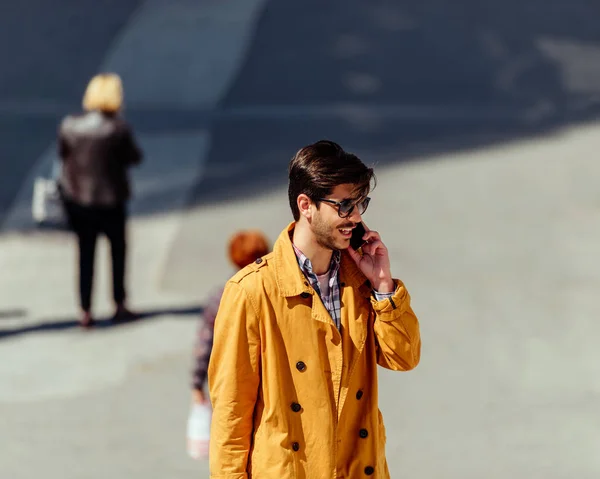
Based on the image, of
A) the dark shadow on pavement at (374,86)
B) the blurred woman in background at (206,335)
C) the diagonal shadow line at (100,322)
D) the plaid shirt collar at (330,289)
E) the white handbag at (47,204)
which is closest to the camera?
the plaid shirt collar at (330,289)

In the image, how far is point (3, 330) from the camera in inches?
328

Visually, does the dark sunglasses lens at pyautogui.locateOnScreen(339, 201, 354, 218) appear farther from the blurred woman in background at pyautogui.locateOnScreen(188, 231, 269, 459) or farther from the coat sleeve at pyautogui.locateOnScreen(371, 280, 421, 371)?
the blurred woman in background at pyautogui.locateOnScreen(188, 231, 269, 459)

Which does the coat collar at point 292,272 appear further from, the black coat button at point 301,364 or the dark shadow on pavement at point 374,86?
the dark shadow on pavement at point 374,86

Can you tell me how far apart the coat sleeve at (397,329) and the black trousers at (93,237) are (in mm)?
5019

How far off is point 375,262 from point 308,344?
332mm

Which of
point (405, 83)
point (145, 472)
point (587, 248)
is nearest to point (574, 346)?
point (587, 248)

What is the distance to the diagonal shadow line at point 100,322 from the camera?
8.31 m

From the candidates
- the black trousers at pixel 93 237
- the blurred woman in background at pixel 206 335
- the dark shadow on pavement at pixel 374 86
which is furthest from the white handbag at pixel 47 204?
the blurred woman in background at pixel 206 335

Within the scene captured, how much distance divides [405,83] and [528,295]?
6155 mm

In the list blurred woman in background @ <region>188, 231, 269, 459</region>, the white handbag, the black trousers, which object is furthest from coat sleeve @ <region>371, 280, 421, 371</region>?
the white handbag

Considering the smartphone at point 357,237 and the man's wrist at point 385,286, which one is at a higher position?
the smartphone at point 357,237

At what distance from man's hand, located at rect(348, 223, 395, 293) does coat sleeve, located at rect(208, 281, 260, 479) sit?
373mm

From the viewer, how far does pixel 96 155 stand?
8117 mm

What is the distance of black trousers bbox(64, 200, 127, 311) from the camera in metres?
8.33
